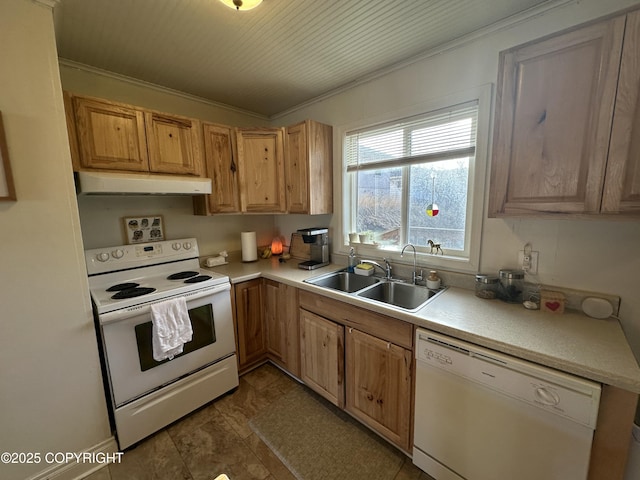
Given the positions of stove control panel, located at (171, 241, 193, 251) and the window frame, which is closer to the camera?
the window frame

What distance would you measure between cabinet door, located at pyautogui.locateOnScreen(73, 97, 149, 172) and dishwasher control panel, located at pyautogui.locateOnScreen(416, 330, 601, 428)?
7.22ft

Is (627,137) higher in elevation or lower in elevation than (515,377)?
higher

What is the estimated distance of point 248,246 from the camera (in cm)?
264

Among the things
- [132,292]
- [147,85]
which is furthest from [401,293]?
[147,85]

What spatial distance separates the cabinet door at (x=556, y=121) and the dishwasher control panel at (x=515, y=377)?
0.69 metres

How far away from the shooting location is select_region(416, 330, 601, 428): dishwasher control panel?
0.91 metres

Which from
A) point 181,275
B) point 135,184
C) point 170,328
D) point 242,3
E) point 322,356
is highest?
point 242,3

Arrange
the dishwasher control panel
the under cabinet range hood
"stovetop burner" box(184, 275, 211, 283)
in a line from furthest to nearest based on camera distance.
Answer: "stovetop burner" box(184, 275, 211, 283) < the under cabinet range hood < the dishwasher control panel

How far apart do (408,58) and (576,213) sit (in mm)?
1477

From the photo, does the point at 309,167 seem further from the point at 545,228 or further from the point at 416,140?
the point at 545,228

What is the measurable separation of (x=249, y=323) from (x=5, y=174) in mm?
1705

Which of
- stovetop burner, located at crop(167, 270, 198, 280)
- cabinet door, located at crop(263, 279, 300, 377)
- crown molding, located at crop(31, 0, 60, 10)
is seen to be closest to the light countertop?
cabinet door, located at crop(263, 279, 300, 377)

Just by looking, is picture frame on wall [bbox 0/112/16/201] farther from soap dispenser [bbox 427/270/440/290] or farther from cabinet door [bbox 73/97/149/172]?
soap dispenser [bbox 427/270/440/290]

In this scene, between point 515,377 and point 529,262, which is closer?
point 515,377
